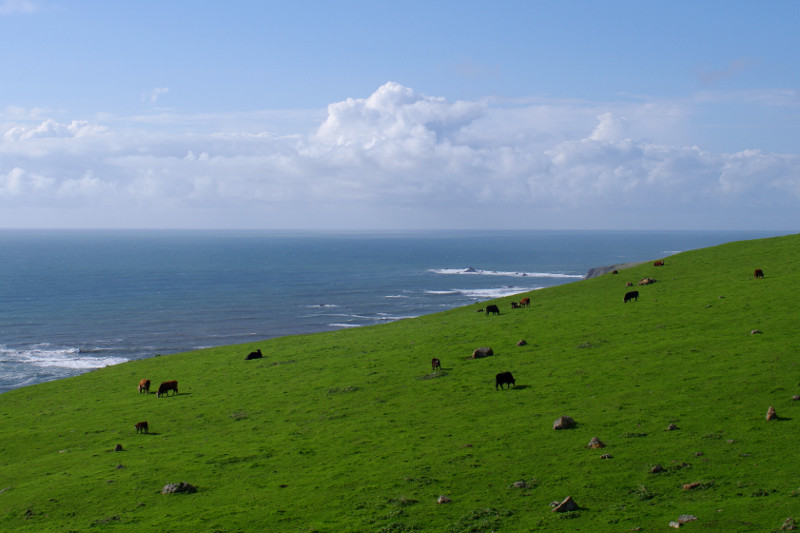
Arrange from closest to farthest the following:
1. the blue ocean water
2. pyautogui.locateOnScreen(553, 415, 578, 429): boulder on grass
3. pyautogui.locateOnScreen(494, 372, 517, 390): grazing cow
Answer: pyautogui.locateOnScreen(553, 415, 578, 429): boulder on grass < pyautogui.locateOnScreen(494, 372, 517, 390): grazing cow < the blue ocean water

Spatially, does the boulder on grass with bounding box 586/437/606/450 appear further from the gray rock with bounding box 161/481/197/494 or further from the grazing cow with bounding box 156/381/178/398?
the grazing cow with bounding box 156/381/178/398

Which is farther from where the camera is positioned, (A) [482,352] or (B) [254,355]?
(B) [254,355]

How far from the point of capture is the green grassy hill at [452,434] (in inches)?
836

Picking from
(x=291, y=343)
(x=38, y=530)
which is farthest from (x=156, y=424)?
(x=291, y=343)

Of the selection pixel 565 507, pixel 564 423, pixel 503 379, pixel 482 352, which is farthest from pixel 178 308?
pixel 565 507

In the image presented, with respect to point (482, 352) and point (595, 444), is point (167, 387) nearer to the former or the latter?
point (482, 352)

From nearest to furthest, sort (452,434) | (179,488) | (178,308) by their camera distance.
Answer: (179,488)
(452,434)
(178,308)

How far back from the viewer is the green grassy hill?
836 inches

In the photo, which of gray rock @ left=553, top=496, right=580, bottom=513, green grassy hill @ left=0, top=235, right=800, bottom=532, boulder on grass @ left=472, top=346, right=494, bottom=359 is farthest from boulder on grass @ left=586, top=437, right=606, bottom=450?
boulder on grass @ left=472, top=346, right=494, bottom=359

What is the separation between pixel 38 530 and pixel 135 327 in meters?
92.1

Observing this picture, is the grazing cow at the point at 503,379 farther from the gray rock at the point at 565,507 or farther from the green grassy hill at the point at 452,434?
the gray rock at the point at 565,507

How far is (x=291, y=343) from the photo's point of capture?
62.8 metres

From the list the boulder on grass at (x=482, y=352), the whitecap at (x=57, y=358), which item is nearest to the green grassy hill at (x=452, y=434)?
→ the boulder on grass at (x=482, y=352)

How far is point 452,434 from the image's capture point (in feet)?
96.1
